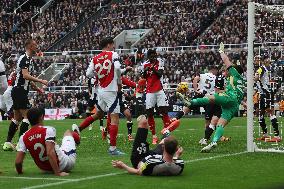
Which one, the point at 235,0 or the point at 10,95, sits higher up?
the point at 235,0

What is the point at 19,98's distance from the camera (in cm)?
1423

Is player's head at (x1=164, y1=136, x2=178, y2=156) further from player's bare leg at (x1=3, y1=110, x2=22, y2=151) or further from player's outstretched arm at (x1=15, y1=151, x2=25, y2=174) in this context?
player's bare leg at (x1=3, y1=110, x2=22, y2=151)

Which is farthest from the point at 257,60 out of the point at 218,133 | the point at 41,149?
the point at 41,149

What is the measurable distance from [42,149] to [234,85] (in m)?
5.60

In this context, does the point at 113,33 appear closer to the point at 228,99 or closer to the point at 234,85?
the point at 234,85

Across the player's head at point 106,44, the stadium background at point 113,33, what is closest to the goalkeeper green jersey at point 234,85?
the player's head at point 106,44

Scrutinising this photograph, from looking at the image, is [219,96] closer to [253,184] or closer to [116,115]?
[116,115]

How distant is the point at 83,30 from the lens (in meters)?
57.6

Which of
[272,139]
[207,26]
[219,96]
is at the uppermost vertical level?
[207,26]

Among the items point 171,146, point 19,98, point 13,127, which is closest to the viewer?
point 171,146

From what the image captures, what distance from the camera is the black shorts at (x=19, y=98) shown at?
1424 centimetres

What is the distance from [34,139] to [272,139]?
9.03 m

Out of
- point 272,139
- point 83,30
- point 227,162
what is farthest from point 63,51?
point 227,162

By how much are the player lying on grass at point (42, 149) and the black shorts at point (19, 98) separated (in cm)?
423
